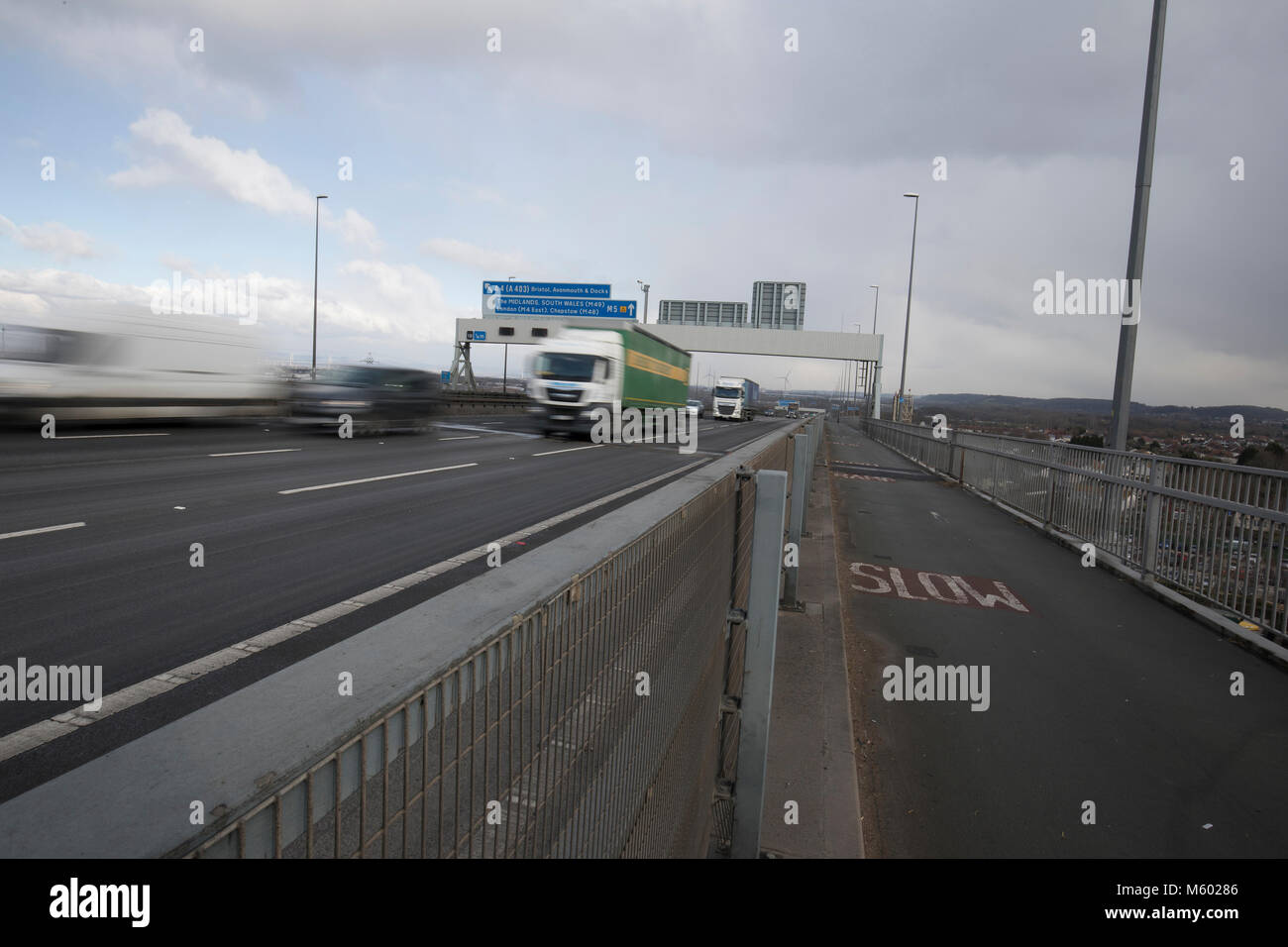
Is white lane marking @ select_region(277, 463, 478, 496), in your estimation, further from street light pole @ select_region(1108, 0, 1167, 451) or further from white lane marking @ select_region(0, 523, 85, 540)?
street light pole @ select_region(1108, 0, 1167, 451)

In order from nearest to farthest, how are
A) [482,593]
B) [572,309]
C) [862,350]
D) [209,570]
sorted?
[482,593] → [209,570] → [572,309] → [862,350]

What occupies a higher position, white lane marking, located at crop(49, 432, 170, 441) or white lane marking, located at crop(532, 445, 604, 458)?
white lane marking, located at crop(49, 432, 170, 441)

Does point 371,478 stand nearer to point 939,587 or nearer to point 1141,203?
point 939,587

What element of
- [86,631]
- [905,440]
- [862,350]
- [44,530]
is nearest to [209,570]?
[86,631]

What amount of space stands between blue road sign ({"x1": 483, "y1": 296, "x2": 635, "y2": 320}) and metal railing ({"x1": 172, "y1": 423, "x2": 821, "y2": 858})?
161 feet

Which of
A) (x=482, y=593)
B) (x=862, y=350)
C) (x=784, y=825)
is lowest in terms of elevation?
(x=784, y=825)

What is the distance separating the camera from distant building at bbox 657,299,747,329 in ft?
214

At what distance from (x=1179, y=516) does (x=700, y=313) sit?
60.1 meters

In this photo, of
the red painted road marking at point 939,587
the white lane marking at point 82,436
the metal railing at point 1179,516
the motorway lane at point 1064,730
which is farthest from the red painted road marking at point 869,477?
the white lane marking at point 82,436

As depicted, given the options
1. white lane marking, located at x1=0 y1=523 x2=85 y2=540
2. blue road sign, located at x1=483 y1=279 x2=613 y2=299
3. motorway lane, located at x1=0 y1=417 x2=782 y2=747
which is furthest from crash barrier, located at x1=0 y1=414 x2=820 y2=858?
blue road sign, located at x1=483 y1=279 x2=613 y2=299
